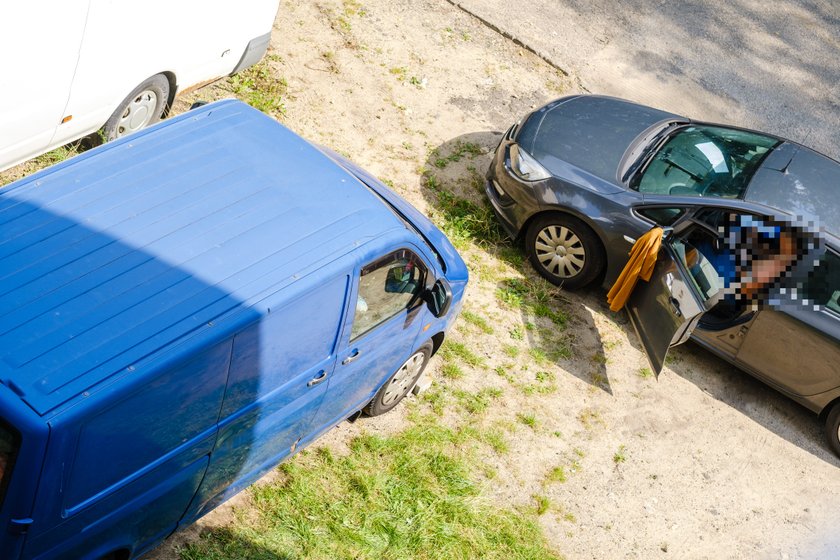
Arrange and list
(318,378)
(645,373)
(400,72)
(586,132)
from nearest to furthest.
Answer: (318,378)
(645,373)
(586,132)
(400,72)

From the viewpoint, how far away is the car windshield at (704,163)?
7551 mm

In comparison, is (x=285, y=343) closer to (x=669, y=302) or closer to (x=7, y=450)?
(x=7, y=450)

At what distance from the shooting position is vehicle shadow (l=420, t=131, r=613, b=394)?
752 cm

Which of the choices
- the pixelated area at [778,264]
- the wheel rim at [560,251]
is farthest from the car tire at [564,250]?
the pixelated area at [778,264]

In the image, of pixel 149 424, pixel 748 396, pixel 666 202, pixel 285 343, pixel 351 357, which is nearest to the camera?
pixel 149 424

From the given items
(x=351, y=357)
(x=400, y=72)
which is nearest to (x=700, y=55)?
(x=400, y=72)

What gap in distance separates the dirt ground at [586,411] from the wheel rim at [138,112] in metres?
1.30

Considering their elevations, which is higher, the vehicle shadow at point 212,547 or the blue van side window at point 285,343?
the blue van side window at point 285,343

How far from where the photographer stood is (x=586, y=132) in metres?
8.25

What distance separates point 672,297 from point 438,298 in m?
2.21

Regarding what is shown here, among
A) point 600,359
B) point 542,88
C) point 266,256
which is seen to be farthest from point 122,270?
point 542,88

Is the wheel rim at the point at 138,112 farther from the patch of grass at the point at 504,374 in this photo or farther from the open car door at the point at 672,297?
the open car door at the point at 672,297

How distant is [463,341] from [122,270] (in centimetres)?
351

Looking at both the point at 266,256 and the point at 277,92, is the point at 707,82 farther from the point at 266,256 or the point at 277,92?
the point at 266,256
